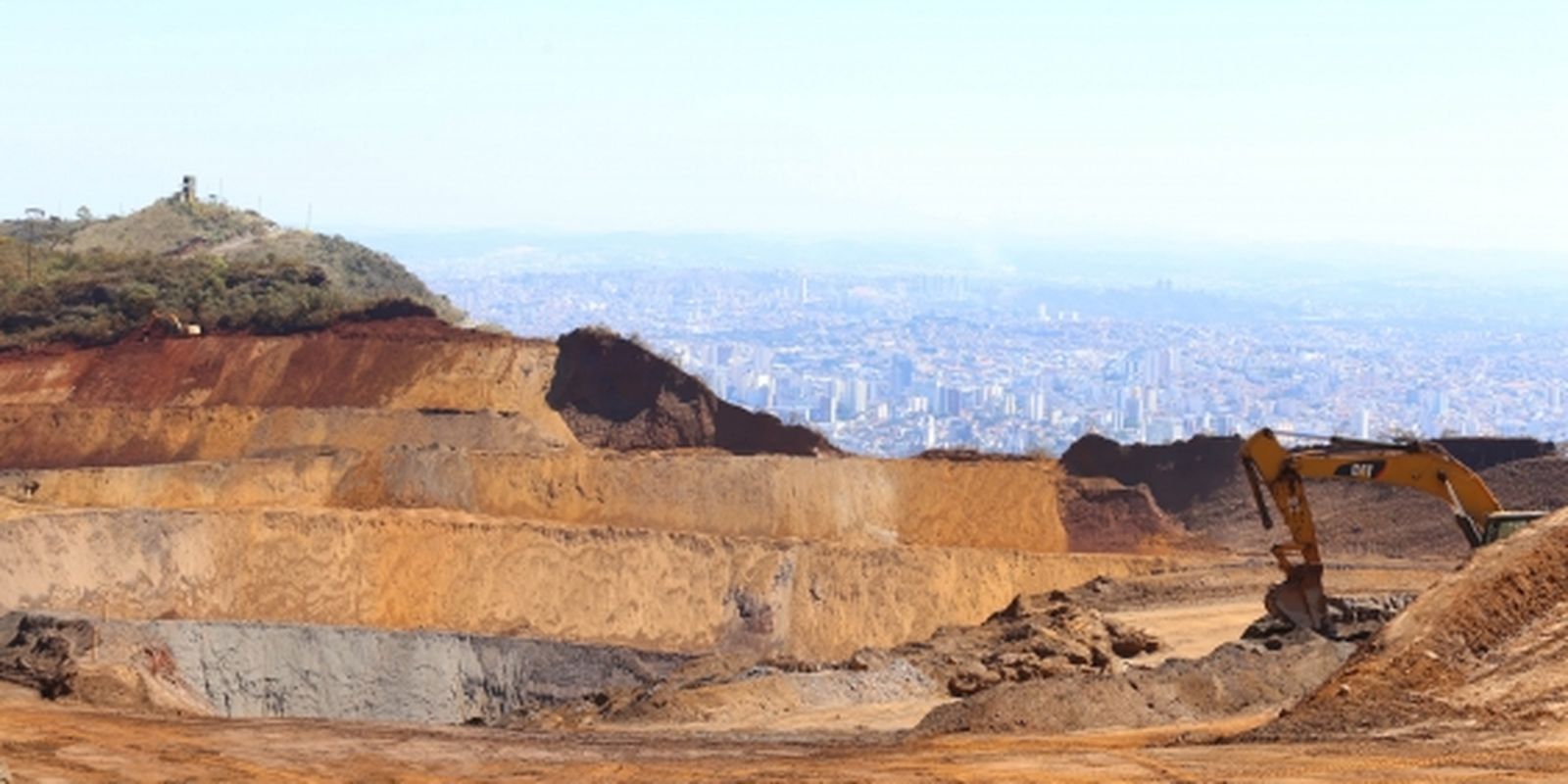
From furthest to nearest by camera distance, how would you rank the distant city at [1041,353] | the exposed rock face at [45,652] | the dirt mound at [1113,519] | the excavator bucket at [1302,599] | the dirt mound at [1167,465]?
1. the distant city at [1041,353]
2. the dirt mound at [1167,465]
3. the dirt mound at [1113,519]
4. the excavator bucket at [1302,599]
5. the exposed rock face at [45,652]

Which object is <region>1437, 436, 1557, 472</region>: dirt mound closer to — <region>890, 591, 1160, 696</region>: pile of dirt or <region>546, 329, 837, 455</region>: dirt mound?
<region>546, 329, 837, 455</region>: dirt mound

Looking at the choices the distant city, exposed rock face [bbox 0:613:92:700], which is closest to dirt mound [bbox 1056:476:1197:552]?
the distant city

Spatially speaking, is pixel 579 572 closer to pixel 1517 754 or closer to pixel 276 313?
pixel 276 313

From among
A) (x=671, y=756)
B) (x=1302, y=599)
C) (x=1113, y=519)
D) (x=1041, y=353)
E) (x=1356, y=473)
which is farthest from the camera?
(x=1041, y=353)

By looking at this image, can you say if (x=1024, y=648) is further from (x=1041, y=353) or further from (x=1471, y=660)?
(x=1041, y=353)

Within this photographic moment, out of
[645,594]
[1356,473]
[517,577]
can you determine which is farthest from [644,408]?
[1356,473]

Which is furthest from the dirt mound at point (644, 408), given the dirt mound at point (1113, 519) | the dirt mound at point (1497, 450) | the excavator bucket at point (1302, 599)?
the excavator bucket at point (1302, 599)

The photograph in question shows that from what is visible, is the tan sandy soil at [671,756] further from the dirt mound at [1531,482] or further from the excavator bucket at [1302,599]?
the dirt mound at [1531,482]
